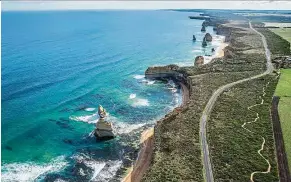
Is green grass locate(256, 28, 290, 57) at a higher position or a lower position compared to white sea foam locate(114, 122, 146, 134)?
higher

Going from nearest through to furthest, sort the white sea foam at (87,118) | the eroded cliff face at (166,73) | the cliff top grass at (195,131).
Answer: the cliff top grass at (195,131)
the white sea foam at (87,118)
the eroded cliff face at (166,73)

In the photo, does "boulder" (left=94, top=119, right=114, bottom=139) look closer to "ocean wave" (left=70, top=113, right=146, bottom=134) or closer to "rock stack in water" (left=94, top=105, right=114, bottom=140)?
"rock stack in water" (left=94, top=105, right=114, bottom=140)

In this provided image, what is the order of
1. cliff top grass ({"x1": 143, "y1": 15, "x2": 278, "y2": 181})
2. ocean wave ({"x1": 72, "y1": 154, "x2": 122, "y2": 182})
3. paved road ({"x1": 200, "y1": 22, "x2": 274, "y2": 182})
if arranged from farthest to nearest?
ocean wave ({"x1": 72, "y1": 154, "x2": 122, "y2": 182}) < paved road ({"x1": 200, "y1": 22, "x2": 274, "y2": 182}) < cliff top grass ({"x1": 143, "y1": 15, "x2": 278, "y2": 181})

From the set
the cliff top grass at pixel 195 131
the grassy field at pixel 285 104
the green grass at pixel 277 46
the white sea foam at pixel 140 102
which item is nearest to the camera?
the cliff top grass at pixel 195 131

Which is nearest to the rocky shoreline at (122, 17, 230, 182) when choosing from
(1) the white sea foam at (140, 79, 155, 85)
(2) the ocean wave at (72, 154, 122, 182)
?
(2) the ocean wave at (72, 154, 122, 182)

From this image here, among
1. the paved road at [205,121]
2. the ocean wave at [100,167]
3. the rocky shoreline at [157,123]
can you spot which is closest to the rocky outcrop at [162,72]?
the rocky shoreline at [157,123]

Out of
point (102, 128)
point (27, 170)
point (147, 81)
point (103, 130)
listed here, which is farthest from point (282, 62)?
point (27, 170)

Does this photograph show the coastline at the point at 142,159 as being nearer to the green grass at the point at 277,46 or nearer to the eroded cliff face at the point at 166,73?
the eroded cliff face at the point at 166,73
